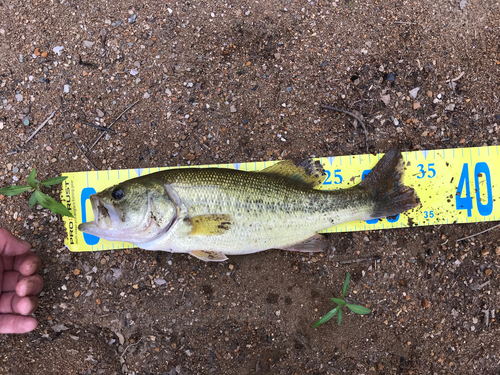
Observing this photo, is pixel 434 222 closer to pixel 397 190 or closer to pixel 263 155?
pixel 397 190

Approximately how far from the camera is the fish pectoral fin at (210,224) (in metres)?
2.94

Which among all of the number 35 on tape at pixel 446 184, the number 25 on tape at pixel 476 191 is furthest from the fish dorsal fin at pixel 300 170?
the number 25 on tape at pixel 476 191

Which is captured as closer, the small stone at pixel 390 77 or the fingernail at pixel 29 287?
the fingernail at pixel 29 287

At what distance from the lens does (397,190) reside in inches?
129

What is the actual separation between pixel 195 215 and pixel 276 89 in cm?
174

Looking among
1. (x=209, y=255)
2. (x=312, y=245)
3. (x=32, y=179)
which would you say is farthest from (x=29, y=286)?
(x=312, y=245)

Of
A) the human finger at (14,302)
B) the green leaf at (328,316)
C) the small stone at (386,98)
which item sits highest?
the small stone at (386,98)

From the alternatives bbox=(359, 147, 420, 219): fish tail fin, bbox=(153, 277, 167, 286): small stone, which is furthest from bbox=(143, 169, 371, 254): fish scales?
bbox=(153, 277, 167, 286): small stone

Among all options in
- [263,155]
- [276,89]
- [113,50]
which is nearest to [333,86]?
[276,89]

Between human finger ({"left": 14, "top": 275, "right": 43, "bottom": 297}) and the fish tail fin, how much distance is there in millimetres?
3508

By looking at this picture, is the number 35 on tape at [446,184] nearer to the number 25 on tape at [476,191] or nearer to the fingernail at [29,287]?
the number 25 on tape at [476,191]

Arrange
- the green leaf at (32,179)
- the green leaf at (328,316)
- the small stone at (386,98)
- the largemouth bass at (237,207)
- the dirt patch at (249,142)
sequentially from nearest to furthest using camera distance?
the largemouth bass at (237,207)
the green leaf at (32,179)
the green leaf at (328,316)
the dirt patch at (249,142)
the small stone at (386,98)

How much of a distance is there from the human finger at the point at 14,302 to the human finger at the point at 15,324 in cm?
7

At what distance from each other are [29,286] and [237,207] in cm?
226
